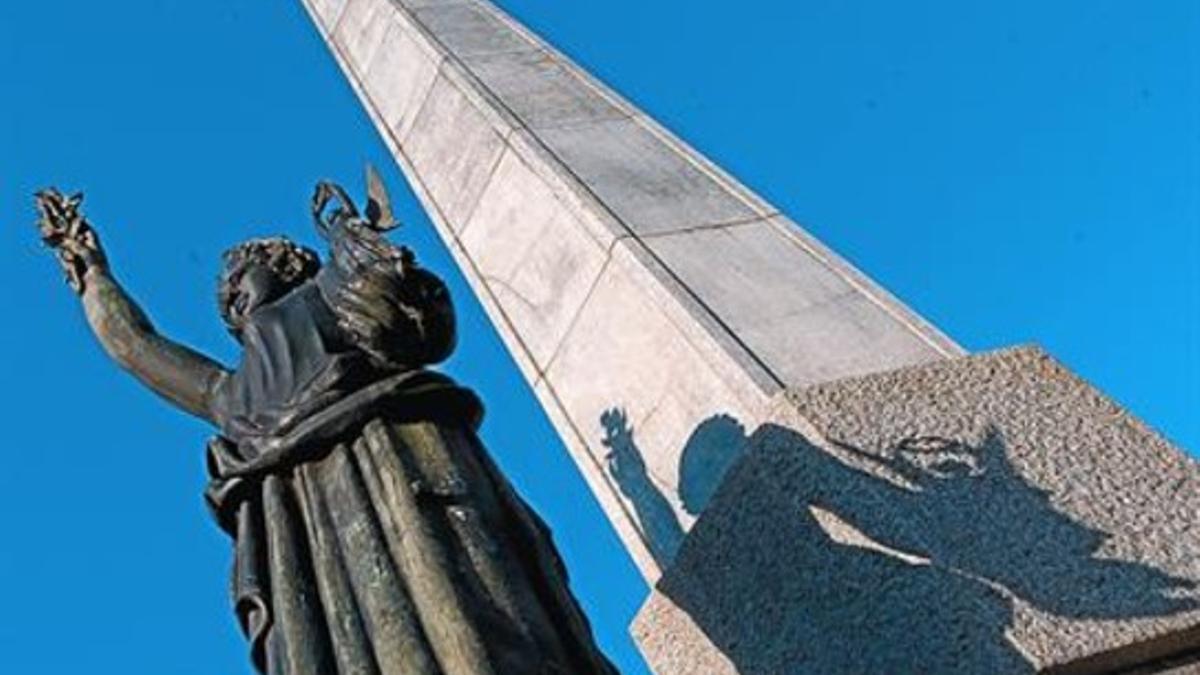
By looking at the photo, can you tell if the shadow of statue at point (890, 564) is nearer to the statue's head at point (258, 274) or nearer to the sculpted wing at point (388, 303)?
the sculpted wing at point (388, 303)

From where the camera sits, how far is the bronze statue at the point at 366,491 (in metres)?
2.95

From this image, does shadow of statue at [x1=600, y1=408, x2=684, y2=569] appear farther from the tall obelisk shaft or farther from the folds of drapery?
the folds of drapery

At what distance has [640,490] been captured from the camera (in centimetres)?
485

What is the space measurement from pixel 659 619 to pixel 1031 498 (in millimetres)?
975

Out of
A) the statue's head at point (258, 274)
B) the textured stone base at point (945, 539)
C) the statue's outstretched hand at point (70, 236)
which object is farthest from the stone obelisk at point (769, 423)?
the statue's outstretched hand at point (70, 236)

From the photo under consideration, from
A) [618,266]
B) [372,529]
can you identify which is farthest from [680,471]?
[372,529]

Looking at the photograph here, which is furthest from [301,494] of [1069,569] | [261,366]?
[1069,569]

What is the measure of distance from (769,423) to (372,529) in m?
1.21

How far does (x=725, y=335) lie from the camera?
4699mm

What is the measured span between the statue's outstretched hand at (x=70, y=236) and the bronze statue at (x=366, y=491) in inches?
18.1

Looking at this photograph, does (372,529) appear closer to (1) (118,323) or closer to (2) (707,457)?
(1) (118,323)

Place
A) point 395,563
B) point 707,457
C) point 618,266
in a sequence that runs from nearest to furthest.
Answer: point 395,563, point 707,457, point 618,266

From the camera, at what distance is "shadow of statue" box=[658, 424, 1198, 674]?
3.43m

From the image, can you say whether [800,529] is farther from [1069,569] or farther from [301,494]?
[301,494]
